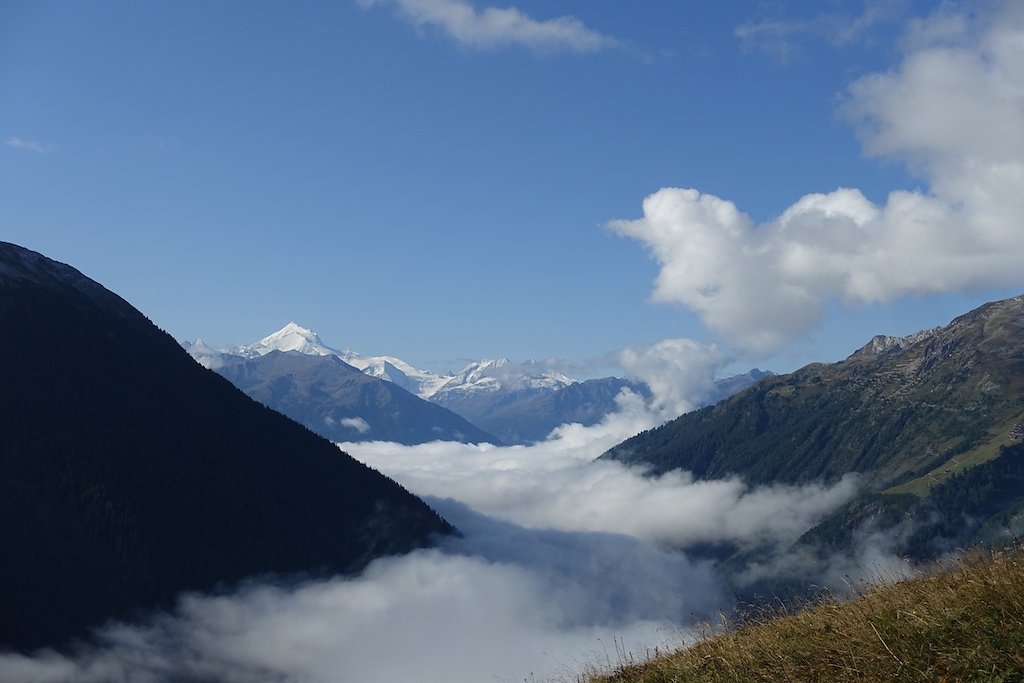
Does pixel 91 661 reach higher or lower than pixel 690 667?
lower

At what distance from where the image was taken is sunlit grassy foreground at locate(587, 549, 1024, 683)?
9383 millimetres

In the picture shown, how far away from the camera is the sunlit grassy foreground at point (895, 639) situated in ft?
30.8

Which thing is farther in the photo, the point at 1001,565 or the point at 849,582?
the point at 849,582

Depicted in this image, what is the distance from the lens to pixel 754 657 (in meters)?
11.3

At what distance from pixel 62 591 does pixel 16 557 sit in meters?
17.2

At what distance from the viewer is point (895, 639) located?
10.2 meters

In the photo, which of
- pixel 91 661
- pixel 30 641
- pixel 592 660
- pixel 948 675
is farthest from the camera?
pixel 91 661

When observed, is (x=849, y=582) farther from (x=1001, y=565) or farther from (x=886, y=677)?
(x=886, y=677)

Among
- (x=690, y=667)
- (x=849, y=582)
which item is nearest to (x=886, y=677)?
(x=690, y=667)

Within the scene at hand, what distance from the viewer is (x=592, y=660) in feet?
50.3

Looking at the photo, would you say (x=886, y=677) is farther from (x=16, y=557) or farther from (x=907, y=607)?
(x=16, y=557)

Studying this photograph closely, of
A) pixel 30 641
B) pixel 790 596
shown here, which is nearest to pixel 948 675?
pixel 790 596

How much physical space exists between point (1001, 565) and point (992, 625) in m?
1.96

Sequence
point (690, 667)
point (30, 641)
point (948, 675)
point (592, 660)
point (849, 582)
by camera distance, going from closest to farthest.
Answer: point (948, 675), point (690, 667), point (849, 582), point (592, 660), point (30, 641)
